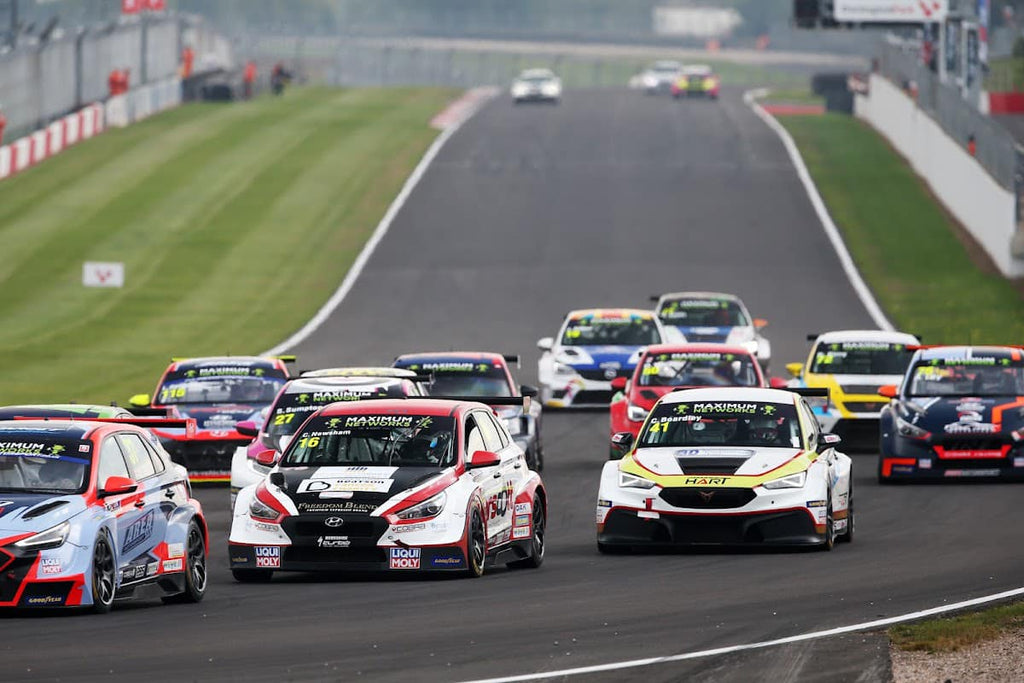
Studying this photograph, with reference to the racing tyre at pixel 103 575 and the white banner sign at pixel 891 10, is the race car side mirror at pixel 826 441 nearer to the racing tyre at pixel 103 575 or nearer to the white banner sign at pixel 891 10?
the racing tyre at pixel 103 575

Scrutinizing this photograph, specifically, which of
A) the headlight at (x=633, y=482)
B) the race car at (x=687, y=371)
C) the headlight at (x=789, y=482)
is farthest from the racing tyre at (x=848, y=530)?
the race car at (x=687, y=371)

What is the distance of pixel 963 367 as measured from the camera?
24094 mm

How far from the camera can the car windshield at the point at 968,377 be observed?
23.8 m

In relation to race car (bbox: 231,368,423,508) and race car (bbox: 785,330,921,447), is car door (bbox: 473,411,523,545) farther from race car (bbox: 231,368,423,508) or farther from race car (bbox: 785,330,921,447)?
race car (bbox: 785,330,921,447)

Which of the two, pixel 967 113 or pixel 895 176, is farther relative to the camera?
pixel 895 176

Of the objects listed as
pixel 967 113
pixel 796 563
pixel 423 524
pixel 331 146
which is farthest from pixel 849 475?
pixel 331 146

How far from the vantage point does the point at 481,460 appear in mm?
15828

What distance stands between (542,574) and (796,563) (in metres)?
2.00

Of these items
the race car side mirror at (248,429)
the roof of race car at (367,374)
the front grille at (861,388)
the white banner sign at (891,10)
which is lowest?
the front grille at (861,388)

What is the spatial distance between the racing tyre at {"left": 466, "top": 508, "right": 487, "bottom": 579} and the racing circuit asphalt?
0.44 ft

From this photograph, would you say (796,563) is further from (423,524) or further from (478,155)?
(478,155)

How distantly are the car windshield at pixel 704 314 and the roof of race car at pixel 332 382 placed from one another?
510 inches

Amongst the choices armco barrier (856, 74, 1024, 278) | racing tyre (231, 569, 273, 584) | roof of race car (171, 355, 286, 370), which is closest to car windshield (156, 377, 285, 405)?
roof of race car (171, 355, 286, 370)

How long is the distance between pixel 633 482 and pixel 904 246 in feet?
112
